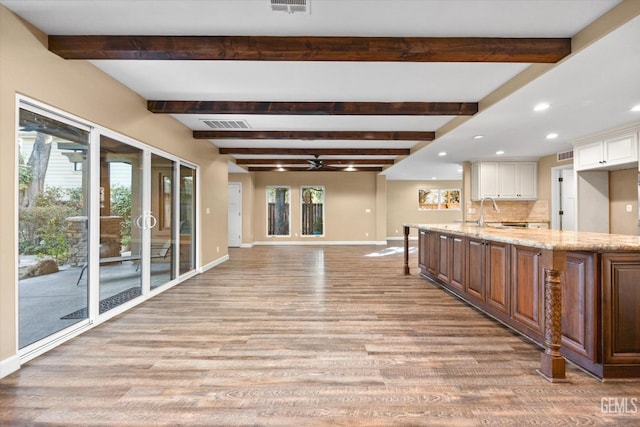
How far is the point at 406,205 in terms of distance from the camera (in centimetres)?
1254

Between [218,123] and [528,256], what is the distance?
444 centimetres

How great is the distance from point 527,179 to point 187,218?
23.8ft

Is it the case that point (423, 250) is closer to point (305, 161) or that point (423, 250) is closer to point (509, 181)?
point (509, 181)

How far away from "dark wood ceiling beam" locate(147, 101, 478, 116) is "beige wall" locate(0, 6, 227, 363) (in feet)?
1.38

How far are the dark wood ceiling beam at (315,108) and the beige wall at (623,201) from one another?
3421mm

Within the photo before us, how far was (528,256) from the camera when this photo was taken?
2721mm

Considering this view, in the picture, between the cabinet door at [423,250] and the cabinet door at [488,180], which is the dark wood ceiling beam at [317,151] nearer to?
the cabinet door at [488,180]

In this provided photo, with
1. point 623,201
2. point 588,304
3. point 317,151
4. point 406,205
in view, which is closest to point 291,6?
point 588,304

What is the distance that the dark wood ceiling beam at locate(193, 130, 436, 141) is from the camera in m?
5.65

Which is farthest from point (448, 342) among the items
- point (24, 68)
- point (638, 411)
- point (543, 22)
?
point (24, 68)

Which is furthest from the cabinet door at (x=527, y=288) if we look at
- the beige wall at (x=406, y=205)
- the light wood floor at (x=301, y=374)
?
the beige wall at (x=406, y=205)

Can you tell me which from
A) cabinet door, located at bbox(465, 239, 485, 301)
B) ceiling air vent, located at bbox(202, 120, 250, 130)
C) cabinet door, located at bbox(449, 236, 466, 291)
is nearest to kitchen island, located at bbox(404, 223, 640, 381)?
cabinet door, located at bbox(465, 239, 485, 301)

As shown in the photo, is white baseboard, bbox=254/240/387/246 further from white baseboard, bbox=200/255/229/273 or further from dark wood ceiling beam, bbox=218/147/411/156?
dark wood ceiling beam, bbox=218/147/411/156

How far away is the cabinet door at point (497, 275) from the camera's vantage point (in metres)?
3.04
